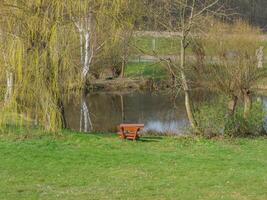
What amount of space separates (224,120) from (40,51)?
5480 millimetres

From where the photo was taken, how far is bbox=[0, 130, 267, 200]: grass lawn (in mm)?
8938

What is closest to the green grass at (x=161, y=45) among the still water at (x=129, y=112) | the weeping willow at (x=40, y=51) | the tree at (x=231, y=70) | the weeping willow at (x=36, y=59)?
the tree at (x=231, y=70)

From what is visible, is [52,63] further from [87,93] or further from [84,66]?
[87,93]

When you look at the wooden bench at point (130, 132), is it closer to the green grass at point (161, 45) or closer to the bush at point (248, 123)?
the bush at point (248, 123)

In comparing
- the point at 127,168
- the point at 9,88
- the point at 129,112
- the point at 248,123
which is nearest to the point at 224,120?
the point at 248,123

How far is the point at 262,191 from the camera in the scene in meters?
9.05

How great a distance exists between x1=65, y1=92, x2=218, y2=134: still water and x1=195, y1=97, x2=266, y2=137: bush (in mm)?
2080

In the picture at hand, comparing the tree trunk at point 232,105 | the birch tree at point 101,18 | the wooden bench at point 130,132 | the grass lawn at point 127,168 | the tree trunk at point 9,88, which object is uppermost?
the birch tree at point 101,18

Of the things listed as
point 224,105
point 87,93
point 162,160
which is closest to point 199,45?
point 224,105

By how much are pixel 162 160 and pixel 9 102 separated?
4643 mm

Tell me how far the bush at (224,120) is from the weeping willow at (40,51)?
3.75 meters

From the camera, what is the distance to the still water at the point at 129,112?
Result: 69.9 feet

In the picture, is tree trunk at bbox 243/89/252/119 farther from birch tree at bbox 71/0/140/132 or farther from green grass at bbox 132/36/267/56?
birch tree at bbox 71/0/140/132

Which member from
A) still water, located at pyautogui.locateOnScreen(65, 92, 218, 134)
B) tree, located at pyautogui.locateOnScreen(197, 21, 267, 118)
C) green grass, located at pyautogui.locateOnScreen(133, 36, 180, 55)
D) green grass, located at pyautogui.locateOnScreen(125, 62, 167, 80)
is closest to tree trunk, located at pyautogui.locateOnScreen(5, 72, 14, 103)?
still water, located at pyautogui.locateOnScreen(65, 92, 218, 134)
